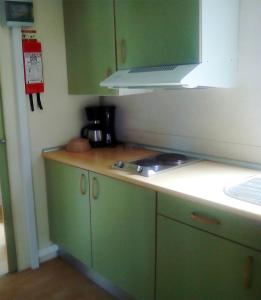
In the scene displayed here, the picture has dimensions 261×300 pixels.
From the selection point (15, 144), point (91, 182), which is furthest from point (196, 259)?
point (15, 144)

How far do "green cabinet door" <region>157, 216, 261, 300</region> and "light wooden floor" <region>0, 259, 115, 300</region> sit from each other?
0.67m

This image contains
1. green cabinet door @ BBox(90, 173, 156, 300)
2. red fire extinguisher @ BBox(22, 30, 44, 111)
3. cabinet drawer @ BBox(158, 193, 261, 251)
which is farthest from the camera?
red fire extinguisher @ BBox(22, 30, 44, 111)

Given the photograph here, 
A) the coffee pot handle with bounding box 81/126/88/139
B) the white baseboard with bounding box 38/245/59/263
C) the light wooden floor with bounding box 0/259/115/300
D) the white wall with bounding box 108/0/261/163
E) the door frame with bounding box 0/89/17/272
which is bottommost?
the light wooden floor with bounding box 0/259/115/300

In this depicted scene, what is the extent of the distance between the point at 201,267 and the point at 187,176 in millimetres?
468

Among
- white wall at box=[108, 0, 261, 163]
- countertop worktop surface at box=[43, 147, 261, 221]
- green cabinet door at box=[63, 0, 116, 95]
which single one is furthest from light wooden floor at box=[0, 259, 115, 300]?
green cabinet door at box=[63, 0, 116, 95]

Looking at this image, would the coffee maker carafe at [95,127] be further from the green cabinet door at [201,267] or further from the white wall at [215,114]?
the green cabinet door at [201,267]

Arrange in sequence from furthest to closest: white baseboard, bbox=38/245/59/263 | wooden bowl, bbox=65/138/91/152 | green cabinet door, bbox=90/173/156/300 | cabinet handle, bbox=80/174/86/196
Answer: white baseboard, bbox=38/245/59/263 < wooden bowl, bbox=65/138/91/152 < cabinet handle, bbox=80/174/86/196 < green cabinet door, bbox=90/173/156/300

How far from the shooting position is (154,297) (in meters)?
1.78

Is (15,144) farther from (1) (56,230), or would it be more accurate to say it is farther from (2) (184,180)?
(2) (184,180)

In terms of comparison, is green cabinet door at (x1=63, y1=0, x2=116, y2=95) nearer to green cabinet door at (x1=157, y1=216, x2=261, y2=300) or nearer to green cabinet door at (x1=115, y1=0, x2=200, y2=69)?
green cabinet door at (x1=115, y1=0, x2=200, y2=69)

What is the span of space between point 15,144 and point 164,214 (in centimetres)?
123

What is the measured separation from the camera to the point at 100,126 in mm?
2590

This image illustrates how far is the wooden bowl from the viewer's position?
2424 millimetres

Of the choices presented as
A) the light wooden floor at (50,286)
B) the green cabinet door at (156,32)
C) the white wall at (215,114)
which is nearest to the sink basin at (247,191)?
the white wall at (215,114)
